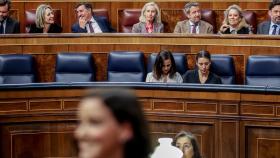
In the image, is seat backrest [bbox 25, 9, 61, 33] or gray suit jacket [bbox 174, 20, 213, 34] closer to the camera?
gray suit jacket [bbox 174, 20, 213, 34]

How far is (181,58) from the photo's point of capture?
395 centimetres

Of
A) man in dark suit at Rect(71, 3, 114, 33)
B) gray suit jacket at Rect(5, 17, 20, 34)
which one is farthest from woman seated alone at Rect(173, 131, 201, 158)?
gray suit jacket at Rect(5, 17, 20, 34)

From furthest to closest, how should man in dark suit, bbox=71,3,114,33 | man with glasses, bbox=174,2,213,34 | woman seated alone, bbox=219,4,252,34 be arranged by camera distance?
1. man in dark suit, bbox=71,3,114,33
2. man with glasses, bbox=174,2,213,34
3. woman seated alone, bbox=219,4,252,34

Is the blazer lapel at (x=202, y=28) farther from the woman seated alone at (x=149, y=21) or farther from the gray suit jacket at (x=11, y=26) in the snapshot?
the gray suit jacket at (x=11, y=26)

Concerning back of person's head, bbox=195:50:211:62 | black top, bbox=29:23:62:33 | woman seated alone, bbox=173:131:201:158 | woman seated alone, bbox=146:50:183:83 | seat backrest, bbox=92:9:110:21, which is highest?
seat backrest, bbox=92:9:110:21

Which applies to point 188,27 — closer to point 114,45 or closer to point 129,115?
point 114,45

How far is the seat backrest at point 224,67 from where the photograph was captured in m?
3.88

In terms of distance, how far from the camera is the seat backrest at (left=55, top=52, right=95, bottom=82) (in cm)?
→ 406

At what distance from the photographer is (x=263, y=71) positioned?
3.84 metres

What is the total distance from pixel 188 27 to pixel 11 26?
1.18 metres

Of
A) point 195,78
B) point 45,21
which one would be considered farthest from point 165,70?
point 45,21

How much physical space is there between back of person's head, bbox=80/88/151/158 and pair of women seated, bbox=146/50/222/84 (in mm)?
2979

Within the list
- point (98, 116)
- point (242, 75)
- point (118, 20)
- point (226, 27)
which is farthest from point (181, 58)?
point (98, 116)

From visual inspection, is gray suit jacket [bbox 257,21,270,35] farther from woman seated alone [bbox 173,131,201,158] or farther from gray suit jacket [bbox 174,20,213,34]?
woman seated alone [bbox 173,131,201,158]
